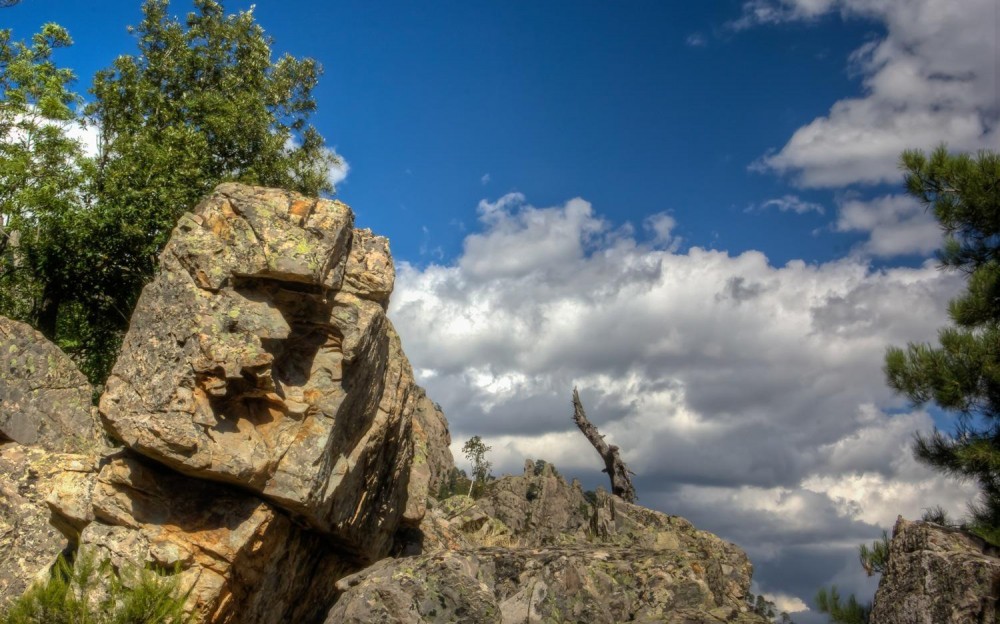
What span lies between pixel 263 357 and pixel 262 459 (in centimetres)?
158

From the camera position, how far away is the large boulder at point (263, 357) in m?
13.2

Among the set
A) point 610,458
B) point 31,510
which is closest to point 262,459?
point 31,510

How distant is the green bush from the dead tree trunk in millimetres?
17360

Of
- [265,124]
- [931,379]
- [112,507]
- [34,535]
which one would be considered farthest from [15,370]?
[931,379]

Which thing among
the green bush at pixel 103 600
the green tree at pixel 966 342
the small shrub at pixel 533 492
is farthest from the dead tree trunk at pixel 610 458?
the small shrub at pixel 533 492

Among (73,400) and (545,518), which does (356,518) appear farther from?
(545,518)

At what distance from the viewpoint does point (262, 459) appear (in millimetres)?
13422

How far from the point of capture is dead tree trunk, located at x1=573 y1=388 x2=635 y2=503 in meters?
28.1

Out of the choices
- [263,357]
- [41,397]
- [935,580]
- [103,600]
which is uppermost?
[263,357]

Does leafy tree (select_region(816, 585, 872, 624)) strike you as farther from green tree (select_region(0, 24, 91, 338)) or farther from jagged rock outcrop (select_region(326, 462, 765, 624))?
green tree (select_region(0, 24, 91, 338))

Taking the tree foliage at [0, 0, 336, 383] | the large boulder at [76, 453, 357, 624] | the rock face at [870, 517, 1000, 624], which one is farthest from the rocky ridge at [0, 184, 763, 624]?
the tree foliage at [0, 0, 336, 383]

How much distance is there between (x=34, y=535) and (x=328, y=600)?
5.37 metres

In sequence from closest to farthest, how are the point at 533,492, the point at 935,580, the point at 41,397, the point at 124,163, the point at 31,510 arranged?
the point at 935,580
the point at 31,510
the point at 41,397
the point at 124,163
the point at 533,492

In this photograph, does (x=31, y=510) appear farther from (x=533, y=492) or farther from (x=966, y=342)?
(x=533, y=492)
